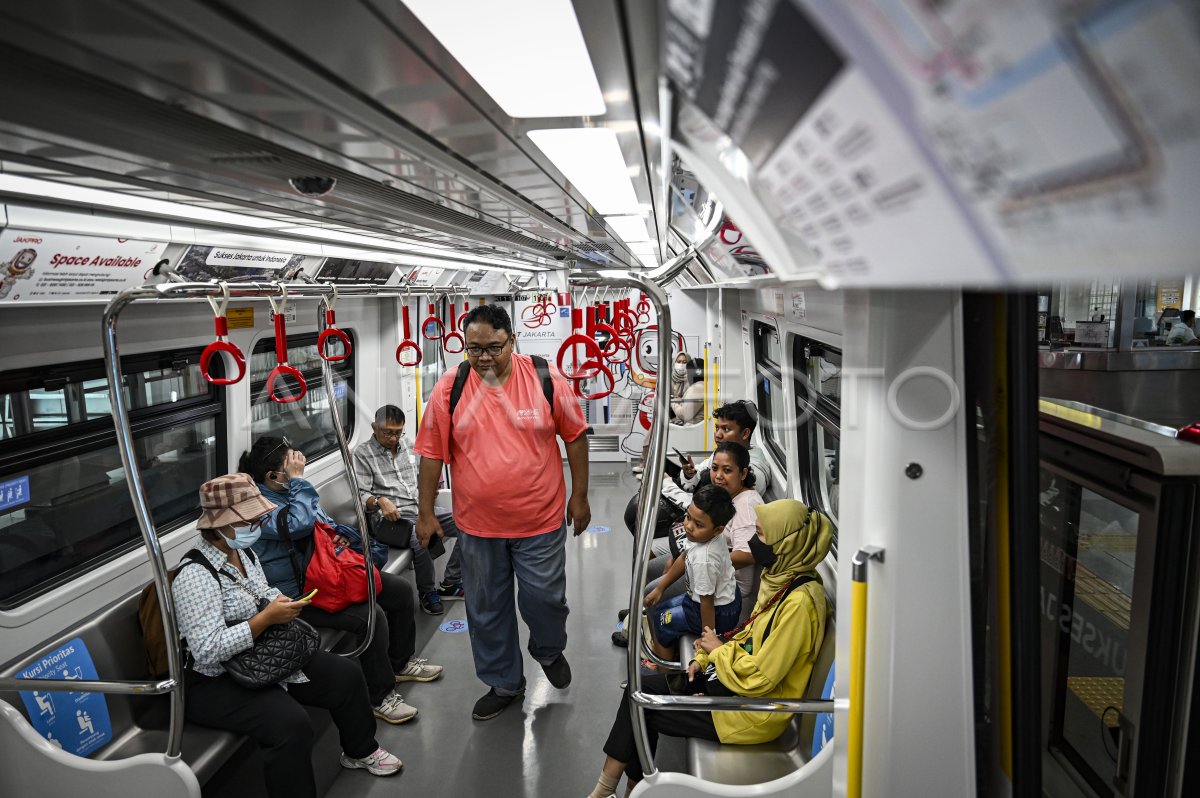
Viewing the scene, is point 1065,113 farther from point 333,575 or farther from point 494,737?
point 333,575

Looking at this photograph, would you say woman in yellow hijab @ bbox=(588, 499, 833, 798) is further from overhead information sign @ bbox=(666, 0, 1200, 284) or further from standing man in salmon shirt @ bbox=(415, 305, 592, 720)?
overhead information sign @ bbox=(666, 0, 1200, 284)

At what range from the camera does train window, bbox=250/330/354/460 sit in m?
5.07

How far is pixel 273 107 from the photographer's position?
3.47 ft

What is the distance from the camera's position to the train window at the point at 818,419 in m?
3.51

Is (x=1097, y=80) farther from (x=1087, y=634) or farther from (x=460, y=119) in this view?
(x=1087, y=634)

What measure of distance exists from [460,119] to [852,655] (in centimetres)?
132

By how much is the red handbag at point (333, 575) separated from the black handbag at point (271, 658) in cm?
82

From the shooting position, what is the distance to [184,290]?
2.29 m

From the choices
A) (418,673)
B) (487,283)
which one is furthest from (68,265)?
(487,283)

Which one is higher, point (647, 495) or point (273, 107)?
point (273, 107)

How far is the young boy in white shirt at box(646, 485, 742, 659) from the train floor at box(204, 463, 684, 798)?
0.73 metres

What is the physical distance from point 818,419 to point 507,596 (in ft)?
6.28

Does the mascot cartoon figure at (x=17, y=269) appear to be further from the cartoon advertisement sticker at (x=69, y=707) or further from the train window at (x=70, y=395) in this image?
the cartoon advertisement sticker at (x=69, y=707)

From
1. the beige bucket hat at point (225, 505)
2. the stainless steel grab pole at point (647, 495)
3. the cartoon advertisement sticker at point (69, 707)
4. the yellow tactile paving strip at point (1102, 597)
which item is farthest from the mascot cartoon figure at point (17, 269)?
the yellow tactile paving strip at point (1102, 597)
